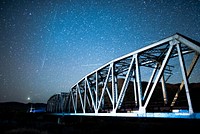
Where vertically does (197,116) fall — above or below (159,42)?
below

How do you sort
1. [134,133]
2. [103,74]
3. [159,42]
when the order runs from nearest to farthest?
[134,133] → [159,42] → [103,74]

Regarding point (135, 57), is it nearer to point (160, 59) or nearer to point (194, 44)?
point (160, 59)

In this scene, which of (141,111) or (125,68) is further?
(125,68)

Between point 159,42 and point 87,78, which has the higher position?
point 159,42

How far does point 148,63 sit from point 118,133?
11.6 meters

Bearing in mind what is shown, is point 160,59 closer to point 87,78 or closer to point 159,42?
point 159,42

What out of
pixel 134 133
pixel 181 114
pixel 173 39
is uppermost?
pixel 173 39

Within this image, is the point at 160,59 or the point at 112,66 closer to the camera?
the point at 160,59

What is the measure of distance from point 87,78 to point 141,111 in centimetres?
1381

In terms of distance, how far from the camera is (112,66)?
17.1m

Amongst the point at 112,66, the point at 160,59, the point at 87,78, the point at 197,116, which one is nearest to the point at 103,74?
the point at 87,78

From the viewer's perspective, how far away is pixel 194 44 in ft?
29.8

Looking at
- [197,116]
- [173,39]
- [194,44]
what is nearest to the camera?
[197,116]

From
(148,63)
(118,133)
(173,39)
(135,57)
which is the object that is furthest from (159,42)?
(118,133)
